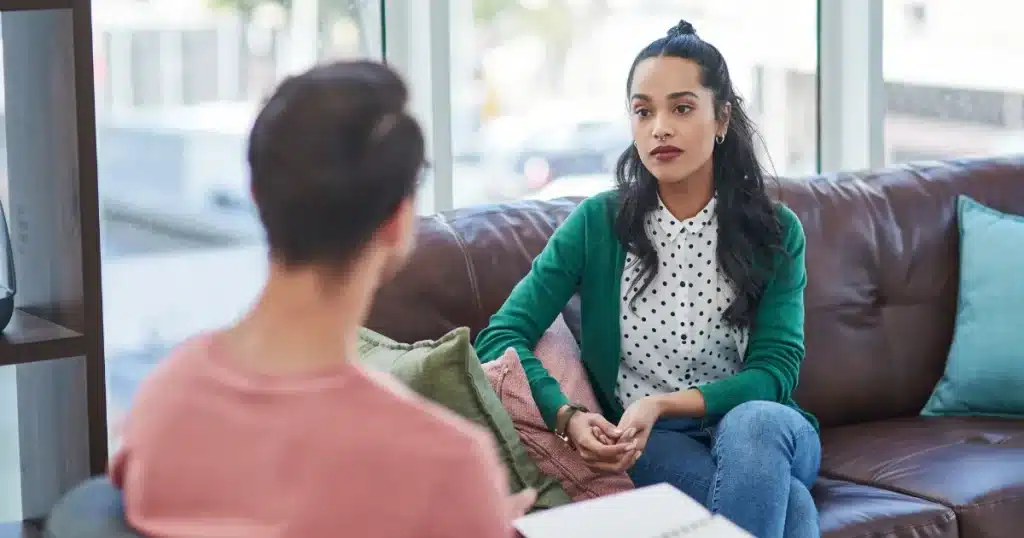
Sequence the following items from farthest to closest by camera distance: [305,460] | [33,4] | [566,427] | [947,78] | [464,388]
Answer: [947,78] < [566,427] < [464,388] < [33,4] < [305,460]

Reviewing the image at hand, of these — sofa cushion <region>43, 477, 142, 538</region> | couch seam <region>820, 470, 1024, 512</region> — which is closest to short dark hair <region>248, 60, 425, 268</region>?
sofa cushion <region>43, 477, 142, 538</region>

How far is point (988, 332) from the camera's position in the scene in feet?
9.33

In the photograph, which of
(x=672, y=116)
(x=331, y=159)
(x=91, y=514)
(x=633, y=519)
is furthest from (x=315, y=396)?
(x=672, y=116)

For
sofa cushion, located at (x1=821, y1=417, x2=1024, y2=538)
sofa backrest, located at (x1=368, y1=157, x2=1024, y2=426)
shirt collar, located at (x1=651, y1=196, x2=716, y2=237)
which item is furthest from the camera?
sofa backrest, located at (x1=368, y1=157, x2=1024, y2=426)

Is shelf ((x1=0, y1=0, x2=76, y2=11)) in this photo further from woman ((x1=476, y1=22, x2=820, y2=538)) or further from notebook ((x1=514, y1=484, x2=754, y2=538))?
notebook ((x1=514, y1=484, x2=754, y2=538))

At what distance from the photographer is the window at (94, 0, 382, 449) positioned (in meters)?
2.68

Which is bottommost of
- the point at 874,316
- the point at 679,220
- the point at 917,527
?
the point at 917,527

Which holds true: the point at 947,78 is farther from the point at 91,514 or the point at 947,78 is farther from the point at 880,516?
the point at 91,514

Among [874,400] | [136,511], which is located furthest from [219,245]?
[136,511]

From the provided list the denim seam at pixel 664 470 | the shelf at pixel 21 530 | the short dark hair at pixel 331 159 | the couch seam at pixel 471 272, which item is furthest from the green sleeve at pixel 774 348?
the short dark hair at pixel 331 159

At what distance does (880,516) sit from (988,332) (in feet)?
2.37

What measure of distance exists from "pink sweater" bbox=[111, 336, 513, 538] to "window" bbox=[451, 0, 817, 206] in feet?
7.00

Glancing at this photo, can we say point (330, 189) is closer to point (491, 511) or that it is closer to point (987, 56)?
point (491, 511)

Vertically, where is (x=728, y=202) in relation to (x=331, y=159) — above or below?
below
